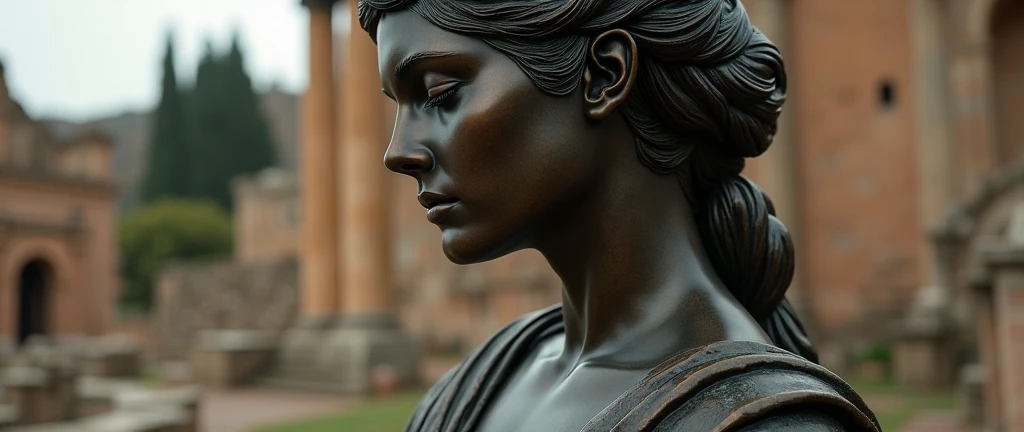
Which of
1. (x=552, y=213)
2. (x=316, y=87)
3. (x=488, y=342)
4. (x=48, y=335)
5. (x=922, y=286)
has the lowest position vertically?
(x=48, y=335)

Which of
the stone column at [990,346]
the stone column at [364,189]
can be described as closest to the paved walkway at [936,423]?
the stone column at [990,346]

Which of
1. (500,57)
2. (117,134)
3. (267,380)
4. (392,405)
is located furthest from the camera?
(117,134)

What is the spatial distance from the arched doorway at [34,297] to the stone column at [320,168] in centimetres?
1701

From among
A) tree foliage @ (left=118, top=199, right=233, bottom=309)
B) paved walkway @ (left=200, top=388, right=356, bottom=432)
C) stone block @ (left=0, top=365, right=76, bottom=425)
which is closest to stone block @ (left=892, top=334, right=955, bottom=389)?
paved walkway @ (left=200, top=388, right=356, bottom=432)

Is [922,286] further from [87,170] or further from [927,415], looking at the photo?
[87,170]

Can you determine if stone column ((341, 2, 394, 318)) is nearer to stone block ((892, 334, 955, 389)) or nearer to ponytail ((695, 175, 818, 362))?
stone block ((892, 334, 955, 389))

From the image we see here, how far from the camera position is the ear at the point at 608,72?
136 centimetres

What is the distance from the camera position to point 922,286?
1805 cm

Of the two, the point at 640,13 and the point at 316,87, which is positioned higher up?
the point at 316,87

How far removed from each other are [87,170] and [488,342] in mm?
32563

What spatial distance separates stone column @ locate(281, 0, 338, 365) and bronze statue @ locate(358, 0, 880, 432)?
54.6 ft

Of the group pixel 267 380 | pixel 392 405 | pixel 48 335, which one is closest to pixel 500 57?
pixel 392 405

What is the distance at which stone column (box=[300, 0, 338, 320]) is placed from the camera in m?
17.7

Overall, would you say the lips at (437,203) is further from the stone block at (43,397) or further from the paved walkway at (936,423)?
the stone block at (43,397)
